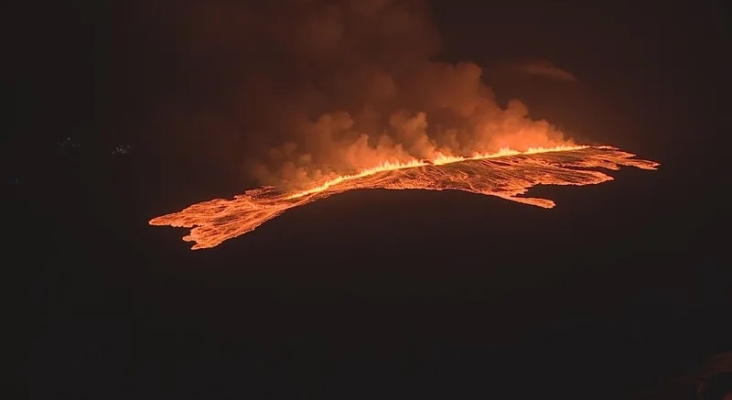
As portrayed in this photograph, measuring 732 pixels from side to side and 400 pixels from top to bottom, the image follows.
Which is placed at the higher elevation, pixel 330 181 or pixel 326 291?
pixel 330 181

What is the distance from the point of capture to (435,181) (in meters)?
11.5

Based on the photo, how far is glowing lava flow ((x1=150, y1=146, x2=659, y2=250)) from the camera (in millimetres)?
10547

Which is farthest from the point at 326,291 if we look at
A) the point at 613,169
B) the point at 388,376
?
the point at 613,169

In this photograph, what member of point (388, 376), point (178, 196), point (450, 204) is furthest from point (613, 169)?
point (178, 196)

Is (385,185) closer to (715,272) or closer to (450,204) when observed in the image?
(450,204)

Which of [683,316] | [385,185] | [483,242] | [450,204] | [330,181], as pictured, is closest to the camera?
[683,316]

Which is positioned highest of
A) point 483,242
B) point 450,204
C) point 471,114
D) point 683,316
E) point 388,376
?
point 471,114

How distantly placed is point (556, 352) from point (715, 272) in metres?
2.64

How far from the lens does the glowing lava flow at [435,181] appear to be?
1055 cm

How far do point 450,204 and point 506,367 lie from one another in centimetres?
419

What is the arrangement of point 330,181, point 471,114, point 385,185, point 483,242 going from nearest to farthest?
point 483,242 < point 385,185 < point 330,181 < point 471,114

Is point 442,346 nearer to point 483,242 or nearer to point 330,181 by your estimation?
point 483,242

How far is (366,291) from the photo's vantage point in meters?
7.57

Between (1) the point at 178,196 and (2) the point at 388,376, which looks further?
(1) the point at 178,196
